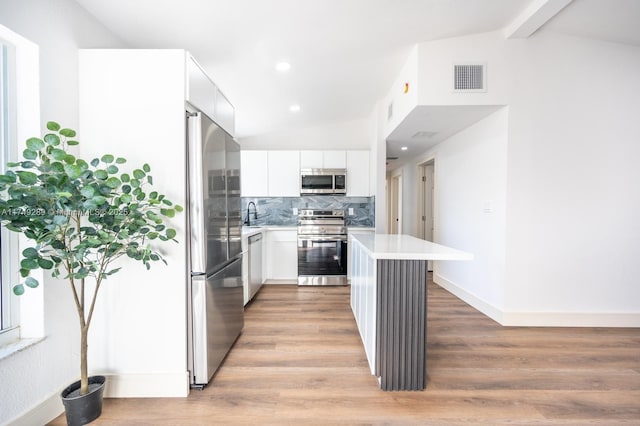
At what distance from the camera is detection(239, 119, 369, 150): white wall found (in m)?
4.78

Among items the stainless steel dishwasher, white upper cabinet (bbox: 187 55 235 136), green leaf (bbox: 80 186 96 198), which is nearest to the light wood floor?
the stainless steel dishwasher

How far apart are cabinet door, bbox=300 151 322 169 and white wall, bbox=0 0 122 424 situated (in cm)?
294

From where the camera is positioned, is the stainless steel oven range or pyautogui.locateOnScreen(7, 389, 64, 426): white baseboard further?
the stainless steel oven range

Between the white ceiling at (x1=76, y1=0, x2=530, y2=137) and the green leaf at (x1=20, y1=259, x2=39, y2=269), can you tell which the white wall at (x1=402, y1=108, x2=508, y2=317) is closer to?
the white ceiling at (x1=76, y1=0, x2=530, y2=137)

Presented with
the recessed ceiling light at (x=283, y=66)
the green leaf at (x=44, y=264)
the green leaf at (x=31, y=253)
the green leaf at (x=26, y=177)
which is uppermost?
the recessed ceiling light at (x=283, y=66)

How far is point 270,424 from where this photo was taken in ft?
4.84

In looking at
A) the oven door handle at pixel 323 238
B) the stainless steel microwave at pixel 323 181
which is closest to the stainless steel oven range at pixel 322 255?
the oven door handle at pixel 323 238

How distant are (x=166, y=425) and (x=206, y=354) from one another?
39cm

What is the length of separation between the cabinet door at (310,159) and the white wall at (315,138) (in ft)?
1.74

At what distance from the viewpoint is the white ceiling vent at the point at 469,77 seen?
2543mm

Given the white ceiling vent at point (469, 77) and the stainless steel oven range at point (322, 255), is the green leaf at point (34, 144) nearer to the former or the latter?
the white ceiling vent at point (469, 77)

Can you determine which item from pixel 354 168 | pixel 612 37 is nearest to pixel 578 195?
pixel 612 37

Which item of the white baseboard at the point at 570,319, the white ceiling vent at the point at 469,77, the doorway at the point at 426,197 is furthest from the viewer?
the doorway at the point at 426,197

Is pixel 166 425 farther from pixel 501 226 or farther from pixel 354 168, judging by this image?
pixel 354 168
